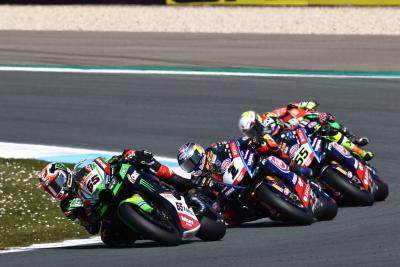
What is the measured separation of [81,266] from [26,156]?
765cm

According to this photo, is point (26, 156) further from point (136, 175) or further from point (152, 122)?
point (136, 175)

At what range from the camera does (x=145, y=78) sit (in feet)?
81.5

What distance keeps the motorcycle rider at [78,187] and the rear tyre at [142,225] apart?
0.48 m

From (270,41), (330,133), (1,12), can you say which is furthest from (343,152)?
(1,12)

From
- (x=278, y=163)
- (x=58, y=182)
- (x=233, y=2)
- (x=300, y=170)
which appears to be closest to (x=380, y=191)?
(x=300, y=170)

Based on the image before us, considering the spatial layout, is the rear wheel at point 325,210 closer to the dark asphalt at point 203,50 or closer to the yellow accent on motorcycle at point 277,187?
the yellow accent on motorcycle at point 277,187

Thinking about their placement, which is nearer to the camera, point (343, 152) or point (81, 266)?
point (81, 266)

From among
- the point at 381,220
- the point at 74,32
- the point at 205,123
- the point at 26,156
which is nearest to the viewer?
the point at 381,220

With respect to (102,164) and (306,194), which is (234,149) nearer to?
(306,194)

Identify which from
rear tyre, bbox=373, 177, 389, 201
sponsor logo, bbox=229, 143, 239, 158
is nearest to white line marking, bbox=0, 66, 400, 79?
rear tyre, bbox=373, 177, 389, 201

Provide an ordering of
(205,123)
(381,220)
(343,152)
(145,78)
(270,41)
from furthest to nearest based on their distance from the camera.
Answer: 1. (270,41)
2. (145,78)
3. (205,123)
4. (343,152)
5. (381,220)

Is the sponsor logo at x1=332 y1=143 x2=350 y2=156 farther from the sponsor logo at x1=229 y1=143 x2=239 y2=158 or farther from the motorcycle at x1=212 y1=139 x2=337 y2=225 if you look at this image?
the sponsor logo at x1=229 y1=143 x2=239 y2=158

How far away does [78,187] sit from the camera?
1145 cm

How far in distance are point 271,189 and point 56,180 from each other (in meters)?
2.34
